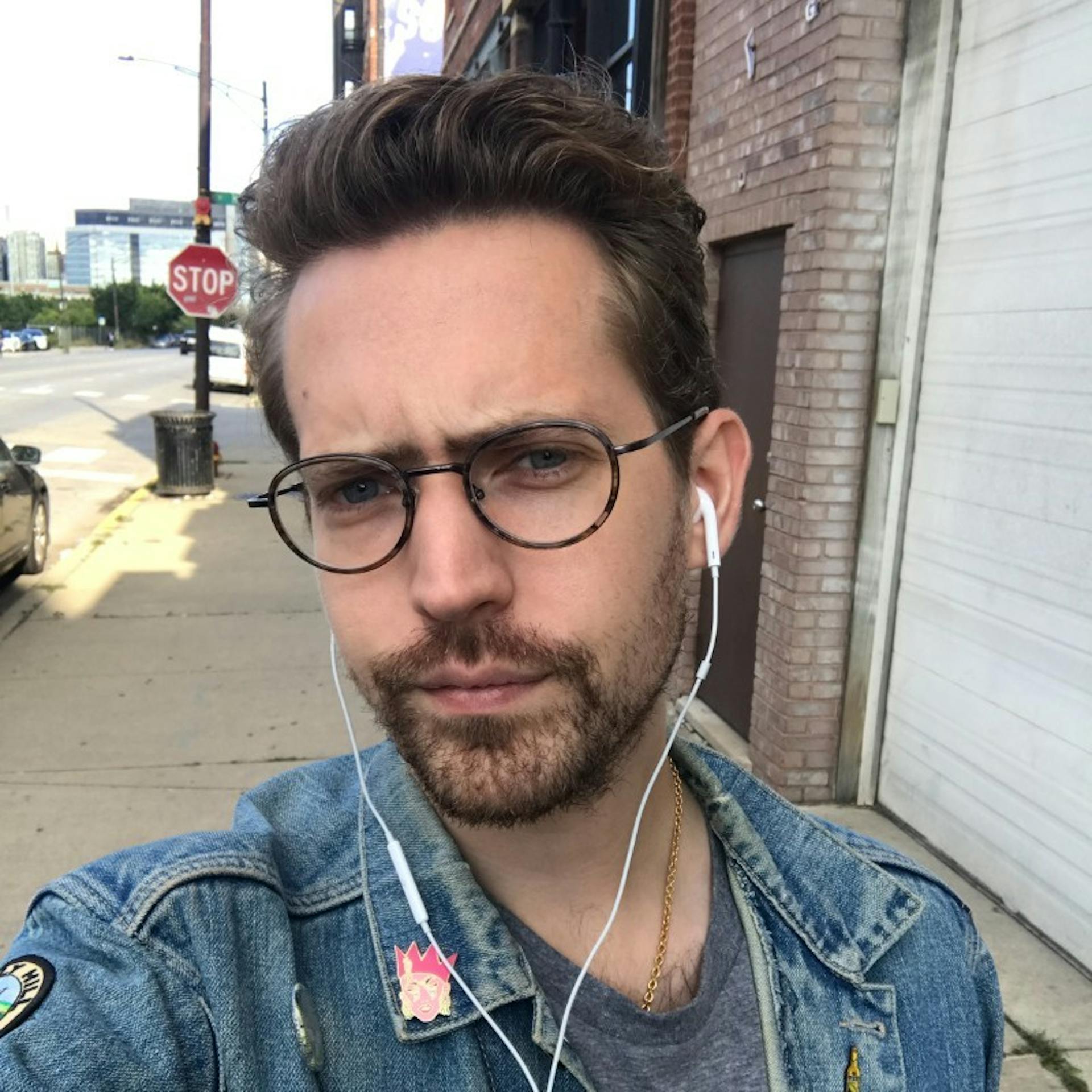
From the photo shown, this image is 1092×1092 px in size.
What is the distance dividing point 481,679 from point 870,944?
0.70m

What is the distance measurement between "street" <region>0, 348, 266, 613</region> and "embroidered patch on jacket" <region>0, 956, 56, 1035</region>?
7784 millimetres

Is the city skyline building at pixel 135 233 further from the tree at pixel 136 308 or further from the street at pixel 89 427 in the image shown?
the street at pixel 89 427

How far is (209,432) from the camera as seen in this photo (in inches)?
500

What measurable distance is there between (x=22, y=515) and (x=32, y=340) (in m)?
73.1

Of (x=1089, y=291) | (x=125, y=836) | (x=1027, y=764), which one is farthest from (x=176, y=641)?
(x=1089, y=291)

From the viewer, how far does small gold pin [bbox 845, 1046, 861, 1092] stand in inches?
49.8

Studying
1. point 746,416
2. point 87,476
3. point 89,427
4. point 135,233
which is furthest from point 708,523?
point 135,233

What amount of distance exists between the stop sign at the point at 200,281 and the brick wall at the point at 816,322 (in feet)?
28.9

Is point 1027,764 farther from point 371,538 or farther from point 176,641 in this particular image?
point 176,641

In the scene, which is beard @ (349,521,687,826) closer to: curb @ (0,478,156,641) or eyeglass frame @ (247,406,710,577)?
eyeglass frame @ (247,406,710,577)

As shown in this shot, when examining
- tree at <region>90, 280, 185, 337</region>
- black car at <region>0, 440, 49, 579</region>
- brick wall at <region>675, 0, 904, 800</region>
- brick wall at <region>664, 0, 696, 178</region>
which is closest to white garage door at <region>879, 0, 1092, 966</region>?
brick wall at <region>675, 0, 904, 800</region>

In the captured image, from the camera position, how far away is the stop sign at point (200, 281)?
38.7 feet

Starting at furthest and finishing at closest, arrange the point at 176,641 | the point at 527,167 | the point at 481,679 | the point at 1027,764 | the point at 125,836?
1. the point at 176,641
2. the point at 125,836
3. the point at 1027,764
4. the point at 527,167
5. the point at 481,679

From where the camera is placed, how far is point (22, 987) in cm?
97
